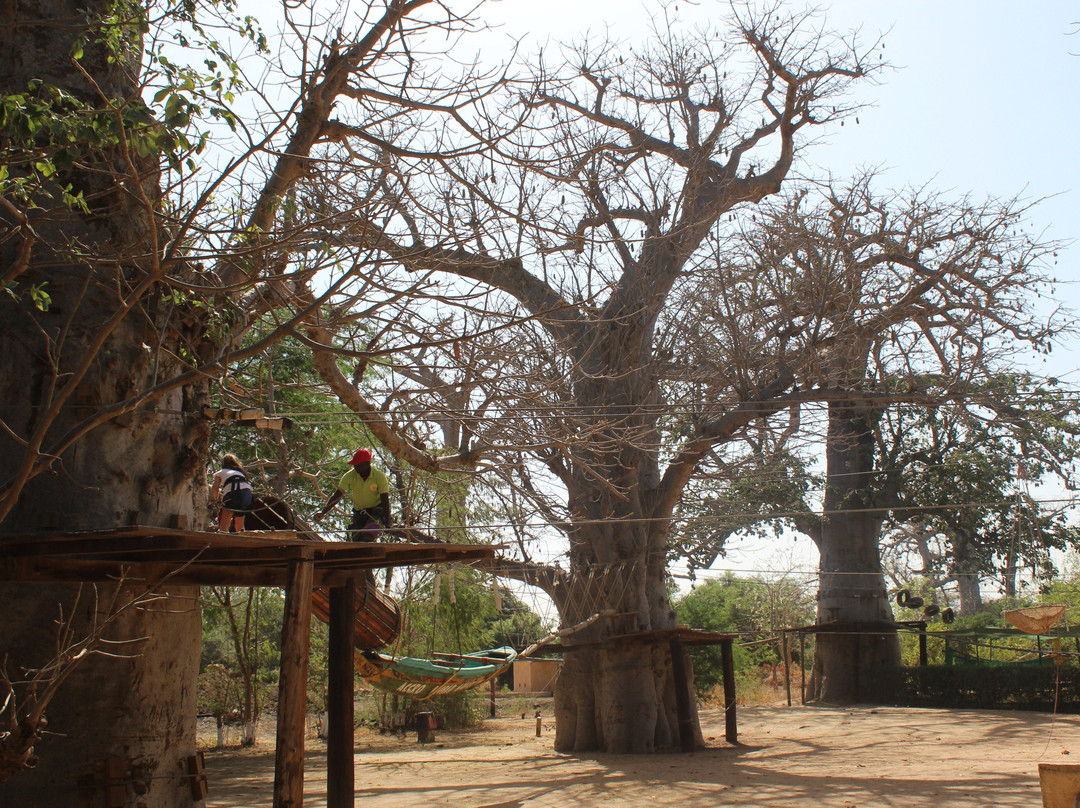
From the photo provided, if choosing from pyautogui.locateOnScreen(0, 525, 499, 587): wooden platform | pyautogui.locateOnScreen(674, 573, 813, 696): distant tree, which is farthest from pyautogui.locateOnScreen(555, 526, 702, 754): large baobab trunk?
pyautogui.locateOnScreen(674, 573, 813, 696): distant tree

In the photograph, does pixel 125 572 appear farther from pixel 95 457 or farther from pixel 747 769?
pixel 747 769

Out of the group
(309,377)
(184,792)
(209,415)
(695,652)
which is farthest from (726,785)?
(695,652)

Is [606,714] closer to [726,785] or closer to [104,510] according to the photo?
[726,785]

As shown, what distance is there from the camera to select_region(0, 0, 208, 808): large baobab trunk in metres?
4.40

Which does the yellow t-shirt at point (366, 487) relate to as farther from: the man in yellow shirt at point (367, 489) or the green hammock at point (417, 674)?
the green hammock at point (417, 674)

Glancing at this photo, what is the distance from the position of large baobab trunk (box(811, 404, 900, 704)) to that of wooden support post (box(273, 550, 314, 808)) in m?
13.2

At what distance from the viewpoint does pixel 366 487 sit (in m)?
6.94

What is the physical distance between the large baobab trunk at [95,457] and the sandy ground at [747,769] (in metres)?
3.31

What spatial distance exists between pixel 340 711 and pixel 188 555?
5.57 feet

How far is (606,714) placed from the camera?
1106 cm

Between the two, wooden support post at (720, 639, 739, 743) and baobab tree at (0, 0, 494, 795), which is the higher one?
baobab tree at (0, 0, 494, 795)

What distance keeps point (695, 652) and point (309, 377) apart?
37.9 ft

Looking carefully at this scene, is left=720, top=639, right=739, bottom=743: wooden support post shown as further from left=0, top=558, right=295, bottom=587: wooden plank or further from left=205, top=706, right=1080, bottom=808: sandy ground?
left=0, top=558, right=295, bottom=587: wooden plank

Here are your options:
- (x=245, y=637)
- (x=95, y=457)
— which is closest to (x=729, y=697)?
(x=245, y=637)
